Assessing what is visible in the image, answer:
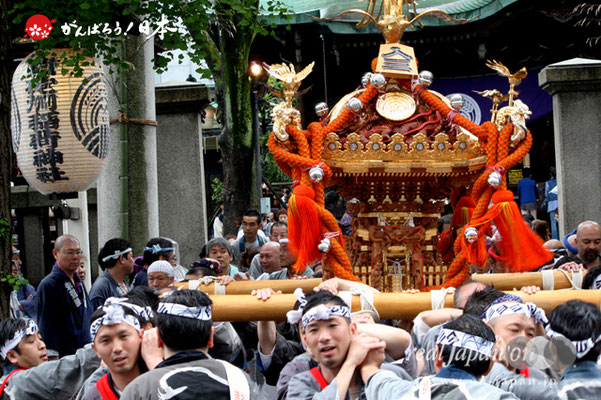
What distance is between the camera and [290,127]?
592 centimetres

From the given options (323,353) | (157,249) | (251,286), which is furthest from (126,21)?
(323,353)

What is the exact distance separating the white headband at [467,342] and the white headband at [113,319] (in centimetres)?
140

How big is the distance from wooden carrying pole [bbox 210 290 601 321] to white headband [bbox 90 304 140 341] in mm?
826

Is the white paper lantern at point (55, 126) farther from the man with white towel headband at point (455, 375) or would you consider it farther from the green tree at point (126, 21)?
the man with white towel headband at point (455, 375)

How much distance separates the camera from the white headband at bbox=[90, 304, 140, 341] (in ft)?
11.4

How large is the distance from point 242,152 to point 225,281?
650 cm

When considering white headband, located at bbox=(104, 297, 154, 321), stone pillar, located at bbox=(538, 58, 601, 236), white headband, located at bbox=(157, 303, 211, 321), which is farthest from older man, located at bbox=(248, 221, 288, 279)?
white headband, located at bbox=(157, 303, 211, 321)

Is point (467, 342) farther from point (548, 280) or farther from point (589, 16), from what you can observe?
point (589, 16)

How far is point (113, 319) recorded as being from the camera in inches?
137

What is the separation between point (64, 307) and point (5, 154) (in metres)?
1.51

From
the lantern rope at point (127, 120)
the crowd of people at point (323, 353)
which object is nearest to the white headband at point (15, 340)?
the crowd of people at point (323, 353)

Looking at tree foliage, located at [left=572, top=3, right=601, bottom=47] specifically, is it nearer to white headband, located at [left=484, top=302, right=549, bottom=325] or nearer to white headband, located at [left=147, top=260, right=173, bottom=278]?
white headband, located at [left=147, top=260, right=173, bottom=278]

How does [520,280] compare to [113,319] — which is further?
[520,280]

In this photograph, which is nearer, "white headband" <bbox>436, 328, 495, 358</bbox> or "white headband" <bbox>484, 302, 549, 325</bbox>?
"white headband" <bbox>436, 328, 495, 358</bbox>
